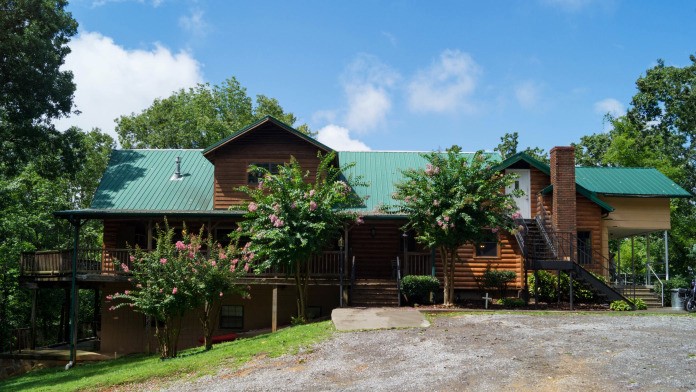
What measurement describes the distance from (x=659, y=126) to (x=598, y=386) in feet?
117

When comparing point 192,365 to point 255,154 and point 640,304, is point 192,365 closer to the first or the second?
point 255,154

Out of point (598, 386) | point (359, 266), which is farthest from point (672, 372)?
point (359, 266)

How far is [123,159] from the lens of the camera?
29500 millimetres

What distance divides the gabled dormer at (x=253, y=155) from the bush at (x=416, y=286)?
6140 millimetres

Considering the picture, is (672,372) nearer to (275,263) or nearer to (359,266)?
(275,263)

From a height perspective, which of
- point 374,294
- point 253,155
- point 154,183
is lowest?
point 374,294

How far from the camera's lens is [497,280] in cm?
2408

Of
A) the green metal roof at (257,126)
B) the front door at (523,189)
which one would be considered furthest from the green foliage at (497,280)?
the green metal roof at (257,126)

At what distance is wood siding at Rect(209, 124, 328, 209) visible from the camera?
26.0 m

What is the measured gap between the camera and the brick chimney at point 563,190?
25.0 metres

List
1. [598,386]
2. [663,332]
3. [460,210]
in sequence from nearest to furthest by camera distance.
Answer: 1. [598,386]
2. [663,332]
3. [460,210]

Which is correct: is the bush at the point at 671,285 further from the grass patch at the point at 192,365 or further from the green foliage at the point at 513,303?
the grass patch at the point at 192,365

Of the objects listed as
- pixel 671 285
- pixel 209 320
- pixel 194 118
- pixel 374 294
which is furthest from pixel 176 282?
pixel 194 118

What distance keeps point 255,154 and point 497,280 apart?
403 inches
